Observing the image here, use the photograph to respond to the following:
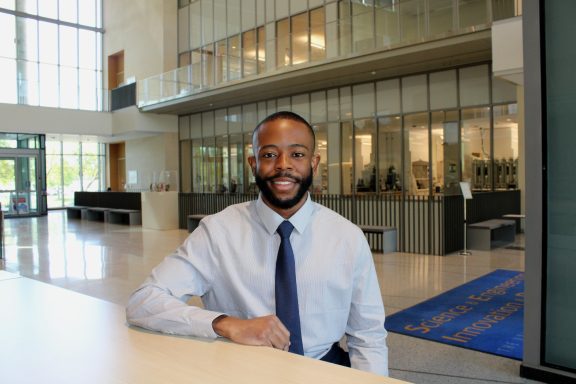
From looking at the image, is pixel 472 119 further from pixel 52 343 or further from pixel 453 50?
pixel 52 343

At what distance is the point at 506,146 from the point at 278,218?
1114cm

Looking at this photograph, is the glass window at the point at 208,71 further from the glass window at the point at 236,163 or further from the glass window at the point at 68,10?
the glass window at the point at 68,10

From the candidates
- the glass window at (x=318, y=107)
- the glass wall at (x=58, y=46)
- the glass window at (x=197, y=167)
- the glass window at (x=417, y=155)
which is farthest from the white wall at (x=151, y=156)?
the glass window at (x=417, y=155)

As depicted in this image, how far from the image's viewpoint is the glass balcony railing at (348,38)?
9.85m

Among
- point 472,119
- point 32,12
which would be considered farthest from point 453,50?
point 32,12

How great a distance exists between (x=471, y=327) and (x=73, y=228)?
1400cm

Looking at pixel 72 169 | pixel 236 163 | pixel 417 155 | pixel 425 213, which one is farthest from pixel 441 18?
pixel 72 169

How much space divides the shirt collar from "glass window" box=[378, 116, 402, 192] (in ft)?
38.0

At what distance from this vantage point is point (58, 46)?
76.5 feet

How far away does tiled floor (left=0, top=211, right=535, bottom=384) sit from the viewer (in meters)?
3.73

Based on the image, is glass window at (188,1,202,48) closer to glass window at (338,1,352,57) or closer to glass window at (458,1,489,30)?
glass window at (338,1,352,57)

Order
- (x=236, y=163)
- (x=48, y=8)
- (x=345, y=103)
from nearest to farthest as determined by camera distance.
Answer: (x=345, y=103) < (x=236, y=163) < (x=48, y=8)

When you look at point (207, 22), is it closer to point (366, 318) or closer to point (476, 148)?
point (476, 148)

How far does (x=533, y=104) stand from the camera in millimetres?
3367
